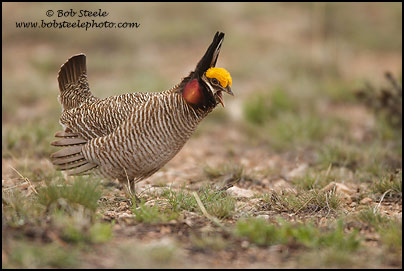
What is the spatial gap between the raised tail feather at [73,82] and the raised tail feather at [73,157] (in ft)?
2.32

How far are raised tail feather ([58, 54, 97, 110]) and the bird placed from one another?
576 millimetres

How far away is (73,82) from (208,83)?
1701 mm

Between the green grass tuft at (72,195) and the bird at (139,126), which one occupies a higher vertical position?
the bird at (139,126)

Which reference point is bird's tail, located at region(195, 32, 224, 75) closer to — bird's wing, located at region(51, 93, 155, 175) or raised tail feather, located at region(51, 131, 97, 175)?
bird's wing, located at region(51, 93, 155, 175)

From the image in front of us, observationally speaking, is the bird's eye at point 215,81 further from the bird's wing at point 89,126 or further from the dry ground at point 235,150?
the dry ground at point 235,150

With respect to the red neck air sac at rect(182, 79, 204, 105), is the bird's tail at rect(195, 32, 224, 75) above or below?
above

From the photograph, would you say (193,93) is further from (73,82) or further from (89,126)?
(73,82)

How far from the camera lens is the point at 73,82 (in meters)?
5.57

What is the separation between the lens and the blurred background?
7.52 m

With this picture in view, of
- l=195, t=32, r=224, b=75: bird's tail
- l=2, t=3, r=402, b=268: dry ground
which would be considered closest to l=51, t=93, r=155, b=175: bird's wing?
l=2, t=3, r=402, b=268: dry ground

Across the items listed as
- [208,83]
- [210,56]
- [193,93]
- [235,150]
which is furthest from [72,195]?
[235,150]

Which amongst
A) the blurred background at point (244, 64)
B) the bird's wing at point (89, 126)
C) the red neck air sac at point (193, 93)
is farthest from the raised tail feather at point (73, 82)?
the red neck air sac at point (193, 93)

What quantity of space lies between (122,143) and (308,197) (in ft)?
5.48

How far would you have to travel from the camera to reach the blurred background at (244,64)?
7520mm
